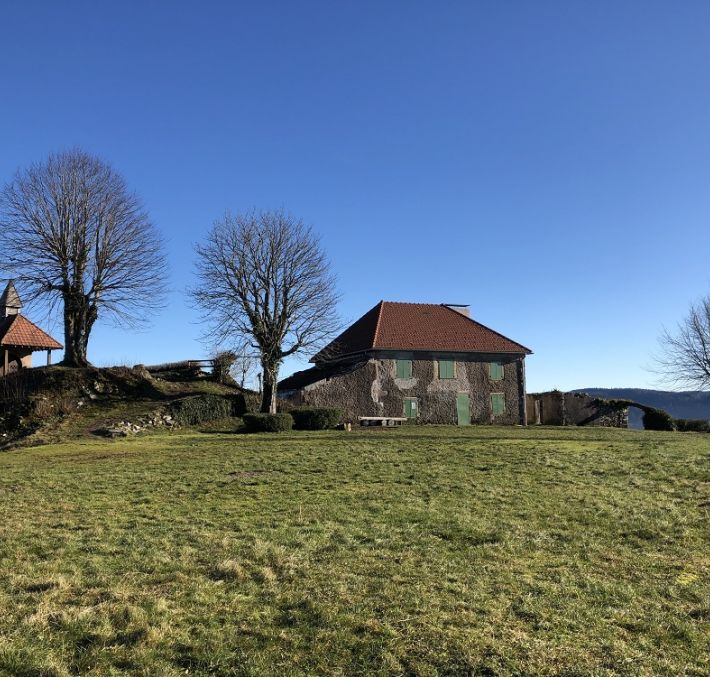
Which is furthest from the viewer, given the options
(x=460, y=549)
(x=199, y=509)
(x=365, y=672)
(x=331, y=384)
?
(x=331, y=384)

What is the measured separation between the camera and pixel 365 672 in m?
4.27

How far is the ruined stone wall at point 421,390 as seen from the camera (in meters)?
35.2

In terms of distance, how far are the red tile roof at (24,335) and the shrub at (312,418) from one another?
60.5ft

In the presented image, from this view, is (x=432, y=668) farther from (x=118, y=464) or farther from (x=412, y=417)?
(x=412, y=417)

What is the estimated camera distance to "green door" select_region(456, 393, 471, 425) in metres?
37.9

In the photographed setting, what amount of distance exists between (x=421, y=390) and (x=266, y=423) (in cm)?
1333

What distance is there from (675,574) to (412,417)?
1179 inches

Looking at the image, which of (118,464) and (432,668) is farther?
(118,464)

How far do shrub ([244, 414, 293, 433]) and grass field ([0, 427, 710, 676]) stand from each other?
1205 centimetres

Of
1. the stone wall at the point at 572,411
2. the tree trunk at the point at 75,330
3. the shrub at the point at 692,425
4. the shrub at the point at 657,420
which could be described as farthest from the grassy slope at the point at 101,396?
the shrub at the point at 692,425

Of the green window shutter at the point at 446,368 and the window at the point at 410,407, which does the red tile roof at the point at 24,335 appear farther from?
the green window shutter at the point at 446,368

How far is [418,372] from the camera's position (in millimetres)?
37531

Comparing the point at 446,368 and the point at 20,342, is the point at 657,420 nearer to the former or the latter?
the point at 446,368

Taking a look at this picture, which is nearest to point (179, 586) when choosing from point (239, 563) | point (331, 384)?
point (239, 563)
